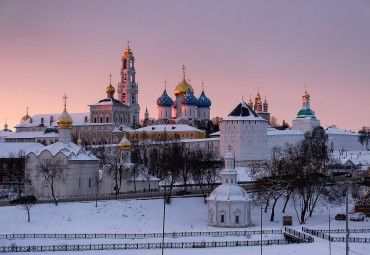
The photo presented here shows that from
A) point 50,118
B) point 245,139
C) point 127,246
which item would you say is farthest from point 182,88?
point 127,246

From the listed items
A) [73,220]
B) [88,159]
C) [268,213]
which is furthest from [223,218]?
[88,159]

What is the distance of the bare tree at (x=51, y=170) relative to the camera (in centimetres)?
6406

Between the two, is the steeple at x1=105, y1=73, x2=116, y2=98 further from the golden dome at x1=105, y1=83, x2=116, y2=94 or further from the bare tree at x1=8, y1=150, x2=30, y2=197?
the bare tree at x1=8, y1=150, x2=30, y2=197

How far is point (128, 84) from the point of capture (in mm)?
135000

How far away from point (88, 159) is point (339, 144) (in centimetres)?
7573

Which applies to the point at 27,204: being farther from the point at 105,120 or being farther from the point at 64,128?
the point at 105,120

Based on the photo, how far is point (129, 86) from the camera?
135125 mm

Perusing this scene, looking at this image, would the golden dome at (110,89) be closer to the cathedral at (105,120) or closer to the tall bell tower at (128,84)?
the cathedral at (105,120)

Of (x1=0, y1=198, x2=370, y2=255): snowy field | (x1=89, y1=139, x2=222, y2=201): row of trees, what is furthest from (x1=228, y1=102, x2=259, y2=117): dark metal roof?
(x1=0, y1=198, x2=370, y2=255): snowy field

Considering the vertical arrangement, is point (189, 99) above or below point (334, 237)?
above

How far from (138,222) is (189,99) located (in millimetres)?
74928

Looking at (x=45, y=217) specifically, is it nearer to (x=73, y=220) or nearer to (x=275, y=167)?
(x=73, y=220)

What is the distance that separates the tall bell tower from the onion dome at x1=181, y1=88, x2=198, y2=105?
10.2 meters

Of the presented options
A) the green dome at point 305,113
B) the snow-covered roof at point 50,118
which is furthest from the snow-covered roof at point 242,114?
the snow-covered roof at point 50,118
